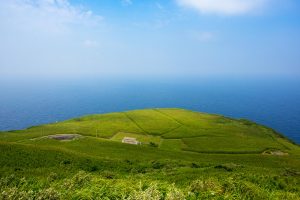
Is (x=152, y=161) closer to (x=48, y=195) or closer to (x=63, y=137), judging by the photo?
(x=48, y=195)

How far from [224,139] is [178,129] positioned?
18.6 meters

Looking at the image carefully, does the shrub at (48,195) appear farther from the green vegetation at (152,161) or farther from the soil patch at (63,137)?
the soil patch at (63,137)

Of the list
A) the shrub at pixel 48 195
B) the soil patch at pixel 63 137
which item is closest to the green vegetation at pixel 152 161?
the shrub at pixel 48 195

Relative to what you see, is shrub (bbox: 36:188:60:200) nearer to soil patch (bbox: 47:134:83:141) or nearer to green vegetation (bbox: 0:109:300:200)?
green vegetation (bbox: 0:109:300:200)

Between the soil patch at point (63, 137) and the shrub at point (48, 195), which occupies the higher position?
the shrub at point (48, 195)

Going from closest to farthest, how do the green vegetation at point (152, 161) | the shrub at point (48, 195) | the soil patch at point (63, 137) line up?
the shrub at point (48, 195), the green vegetation at point (152, 161), the soil patch at point (63, 137)

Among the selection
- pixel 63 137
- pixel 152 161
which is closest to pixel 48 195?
pixel 152 161

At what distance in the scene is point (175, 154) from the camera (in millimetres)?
66750

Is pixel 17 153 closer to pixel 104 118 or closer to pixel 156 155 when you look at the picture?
pixel 156 155

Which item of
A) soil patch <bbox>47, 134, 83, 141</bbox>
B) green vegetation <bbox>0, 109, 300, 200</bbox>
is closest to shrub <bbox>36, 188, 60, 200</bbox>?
green vegetation <bbox>0, 109, 300, 200</bbox>

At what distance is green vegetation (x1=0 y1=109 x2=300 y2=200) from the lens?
55.6ft

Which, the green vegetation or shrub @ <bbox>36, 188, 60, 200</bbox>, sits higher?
shrub @ <bbox>36, 188, 60, 200</bbox>

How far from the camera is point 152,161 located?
49.8m

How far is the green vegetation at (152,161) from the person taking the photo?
16.9 meters
